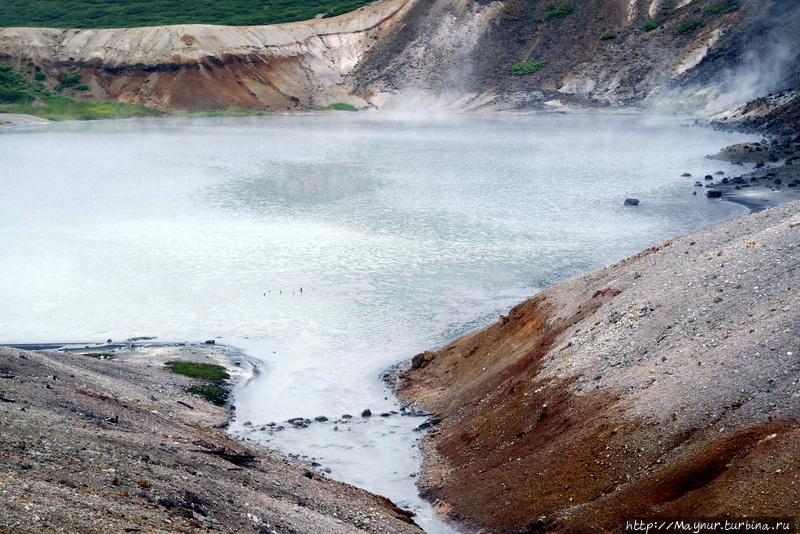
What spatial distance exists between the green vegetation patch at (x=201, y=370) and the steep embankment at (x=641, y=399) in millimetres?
5287

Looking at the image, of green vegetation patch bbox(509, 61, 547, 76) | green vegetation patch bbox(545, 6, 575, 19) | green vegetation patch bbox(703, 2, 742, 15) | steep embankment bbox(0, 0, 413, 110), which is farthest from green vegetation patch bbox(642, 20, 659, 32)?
steep embankment bbox(0, 0, 413, 110)

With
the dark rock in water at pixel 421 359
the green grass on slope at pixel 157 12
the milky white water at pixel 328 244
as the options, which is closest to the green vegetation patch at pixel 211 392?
the milky white water at pixel 328 244

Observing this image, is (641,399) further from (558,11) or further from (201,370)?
(558,11)

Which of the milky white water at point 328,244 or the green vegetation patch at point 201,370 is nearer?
the green vegetation patch at point 201,370

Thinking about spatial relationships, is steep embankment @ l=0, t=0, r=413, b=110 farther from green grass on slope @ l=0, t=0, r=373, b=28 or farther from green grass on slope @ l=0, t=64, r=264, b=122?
green grass on slope @ l=0, t=0, r=373, b=28

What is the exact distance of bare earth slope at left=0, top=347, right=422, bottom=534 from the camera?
34.4 feet

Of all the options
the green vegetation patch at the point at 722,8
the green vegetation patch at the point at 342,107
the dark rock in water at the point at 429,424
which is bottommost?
the green vegetation patch at the point at 342,107

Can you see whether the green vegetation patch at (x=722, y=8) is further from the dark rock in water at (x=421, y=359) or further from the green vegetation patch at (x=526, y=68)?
the dark rock in water at (x=421, y=359)

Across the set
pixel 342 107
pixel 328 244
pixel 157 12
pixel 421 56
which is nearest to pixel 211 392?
Answer: pixel 328 244

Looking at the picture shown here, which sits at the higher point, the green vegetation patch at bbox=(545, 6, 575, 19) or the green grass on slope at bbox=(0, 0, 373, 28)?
the green grass on slope at bbox=(0, 0, 373, 28)

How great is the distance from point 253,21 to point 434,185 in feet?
283

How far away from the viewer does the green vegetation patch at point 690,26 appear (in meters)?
107

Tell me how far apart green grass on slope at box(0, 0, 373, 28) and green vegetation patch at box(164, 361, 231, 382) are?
4512 inches

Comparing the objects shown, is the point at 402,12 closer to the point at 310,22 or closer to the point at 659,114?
the point at 310,22
